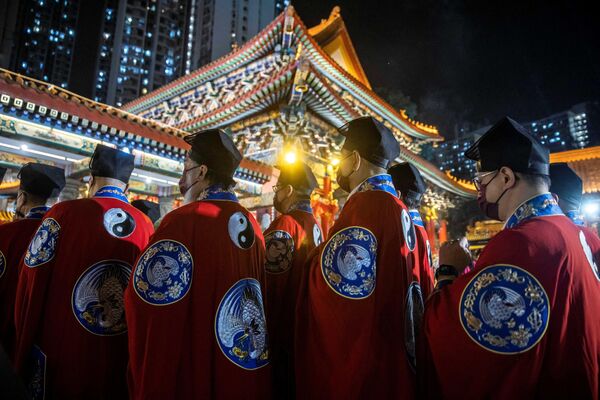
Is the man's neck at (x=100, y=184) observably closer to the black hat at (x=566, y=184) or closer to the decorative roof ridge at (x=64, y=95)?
the black hat at (x=566, y=184)

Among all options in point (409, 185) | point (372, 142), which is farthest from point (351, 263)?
point (409, 185)

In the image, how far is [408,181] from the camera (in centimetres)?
330

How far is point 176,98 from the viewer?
17000mm

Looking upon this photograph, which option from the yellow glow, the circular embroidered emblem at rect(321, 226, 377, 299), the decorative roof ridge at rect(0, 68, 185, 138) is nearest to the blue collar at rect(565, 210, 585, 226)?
the circular embroidered emblem at rect(321, 226, 377, 299)

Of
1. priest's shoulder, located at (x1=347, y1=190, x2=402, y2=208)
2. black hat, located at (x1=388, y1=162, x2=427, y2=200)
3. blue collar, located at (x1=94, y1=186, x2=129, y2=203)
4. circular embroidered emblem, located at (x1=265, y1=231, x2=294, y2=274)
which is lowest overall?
circular embroidered emblem, located at (x1=265, y1=231, x2=294, y2=274)

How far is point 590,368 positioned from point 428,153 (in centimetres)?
3157

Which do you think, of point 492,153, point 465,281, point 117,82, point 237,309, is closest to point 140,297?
point 237,309

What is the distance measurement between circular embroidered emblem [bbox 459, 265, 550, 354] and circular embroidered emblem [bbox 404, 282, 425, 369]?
344 millimetres

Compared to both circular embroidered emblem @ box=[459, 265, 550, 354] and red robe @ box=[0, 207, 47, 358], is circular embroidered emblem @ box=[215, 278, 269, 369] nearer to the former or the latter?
circular embroidered emblem @ box=[459, 265, 550, 354]

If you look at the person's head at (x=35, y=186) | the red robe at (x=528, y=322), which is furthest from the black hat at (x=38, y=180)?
the red robe at (x=528, y=322)

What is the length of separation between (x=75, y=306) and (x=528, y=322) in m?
2.41

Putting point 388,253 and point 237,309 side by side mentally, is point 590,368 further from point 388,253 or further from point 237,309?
point 237,309

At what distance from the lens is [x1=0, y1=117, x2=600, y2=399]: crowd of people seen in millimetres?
1455

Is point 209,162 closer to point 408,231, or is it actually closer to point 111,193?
point 111,193
